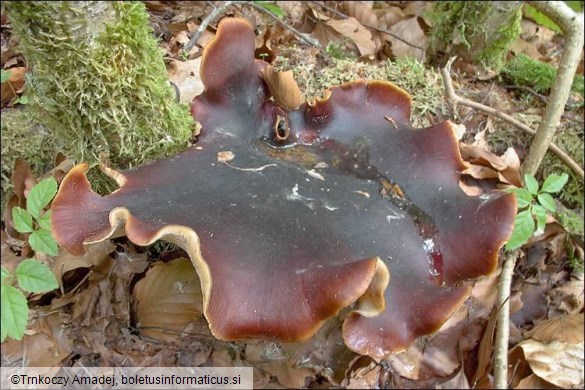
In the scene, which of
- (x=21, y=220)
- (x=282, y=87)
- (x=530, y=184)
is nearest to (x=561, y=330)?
(x=530, y=184)

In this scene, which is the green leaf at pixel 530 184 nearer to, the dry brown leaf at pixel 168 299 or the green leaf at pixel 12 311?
the dry brown leaf at pixel 168 299

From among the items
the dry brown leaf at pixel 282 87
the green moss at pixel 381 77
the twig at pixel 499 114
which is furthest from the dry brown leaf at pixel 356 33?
the dry brown leaf at pixel 282 87

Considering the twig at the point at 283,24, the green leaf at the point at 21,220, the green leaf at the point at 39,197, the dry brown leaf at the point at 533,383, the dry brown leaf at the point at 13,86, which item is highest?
the twig at the point at 283,24

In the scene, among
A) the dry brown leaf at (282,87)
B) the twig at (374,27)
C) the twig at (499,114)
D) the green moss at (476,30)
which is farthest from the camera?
the twig at (374,27)

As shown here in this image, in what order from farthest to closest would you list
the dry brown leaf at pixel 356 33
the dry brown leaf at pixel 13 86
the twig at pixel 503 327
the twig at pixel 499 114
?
the dry brown leaf at pixel 356 33 → the twig at pixel 499 114 → the dry brown leaf at pixel 13 86 → the twig at pixel 503 327

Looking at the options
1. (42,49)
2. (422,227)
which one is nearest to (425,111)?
(422,227)

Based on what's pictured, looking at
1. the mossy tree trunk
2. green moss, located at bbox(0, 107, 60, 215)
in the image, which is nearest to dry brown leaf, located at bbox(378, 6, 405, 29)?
the mossy tree trunk

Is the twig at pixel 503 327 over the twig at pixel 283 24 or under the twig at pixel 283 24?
under
